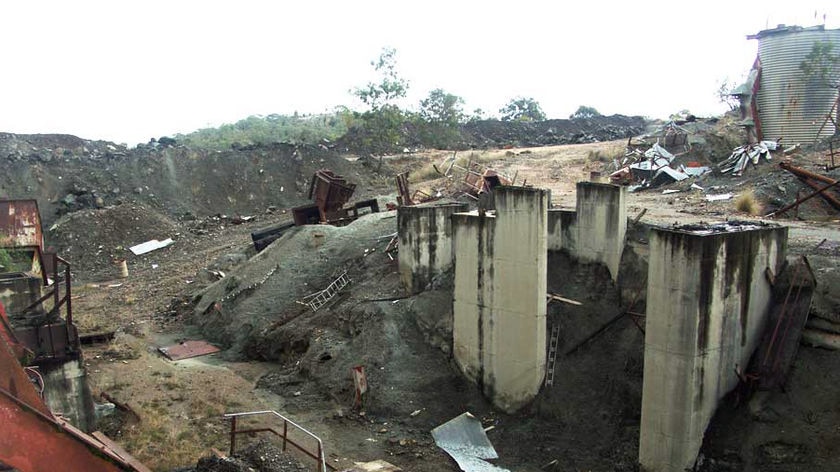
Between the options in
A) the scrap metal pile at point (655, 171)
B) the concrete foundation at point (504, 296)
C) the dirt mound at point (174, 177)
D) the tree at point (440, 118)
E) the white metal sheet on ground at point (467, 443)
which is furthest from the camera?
the tree at point (440, 118)

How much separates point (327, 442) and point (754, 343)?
7.68m

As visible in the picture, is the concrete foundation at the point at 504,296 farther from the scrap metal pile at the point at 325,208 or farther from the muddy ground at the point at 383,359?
the scrap metal pile at the point at 325,208

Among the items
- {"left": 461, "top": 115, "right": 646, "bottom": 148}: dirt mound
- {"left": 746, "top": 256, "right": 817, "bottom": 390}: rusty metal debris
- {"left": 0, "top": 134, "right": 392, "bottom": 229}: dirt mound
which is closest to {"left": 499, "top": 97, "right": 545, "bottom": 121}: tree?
{"left": 461, "top": 115, "right": 646, "bottom": 148}: dirt mound

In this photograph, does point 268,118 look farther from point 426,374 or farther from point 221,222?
point 426,374

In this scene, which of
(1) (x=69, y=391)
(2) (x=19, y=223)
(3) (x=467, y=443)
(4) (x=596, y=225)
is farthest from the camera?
(2) (x=19, y=223)

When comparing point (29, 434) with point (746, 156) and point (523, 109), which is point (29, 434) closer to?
point (746, 156)

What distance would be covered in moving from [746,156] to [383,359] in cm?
1663

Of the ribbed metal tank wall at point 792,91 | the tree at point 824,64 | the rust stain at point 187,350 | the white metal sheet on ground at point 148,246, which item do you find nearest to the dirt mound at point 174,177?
the white metal sheet on ground at point 148,246

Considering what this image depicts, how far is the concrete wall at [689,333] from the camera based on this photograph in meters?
10.8

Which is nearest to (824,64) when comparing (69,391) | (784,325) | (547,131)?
(784,325)

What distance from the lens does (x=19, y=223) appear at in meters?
18.5

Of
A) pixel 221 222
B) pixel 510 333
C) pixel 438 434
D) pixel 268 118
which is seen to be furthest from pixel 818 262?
pixel 268 118

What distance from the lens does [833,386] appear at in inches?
429

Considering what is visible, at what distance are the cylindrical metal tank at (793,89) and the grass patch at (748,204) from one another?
9489mm
